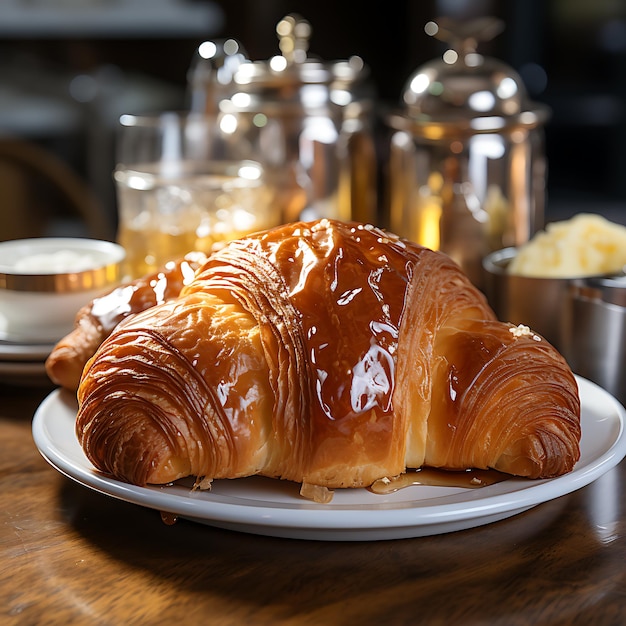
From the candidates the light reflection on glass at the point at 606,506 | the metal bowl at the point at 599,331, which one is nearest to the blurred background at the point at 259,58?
the metal bowl at the point at 599,331

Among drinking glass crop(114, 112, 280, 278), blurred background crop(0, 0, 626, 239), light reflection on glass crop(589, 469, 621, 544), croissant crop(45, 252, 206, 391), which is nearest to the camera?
light reflection on glass crop(589, 469, 621, 544)

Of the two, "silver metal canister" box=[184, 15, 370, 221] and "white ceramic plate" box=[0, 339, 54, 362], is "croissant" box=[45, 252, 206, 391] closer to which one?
"white ceramic plate" box=[0, 339, 54, 362]

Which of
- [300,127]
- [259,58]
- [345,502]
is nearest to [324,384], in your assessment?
[345,502]

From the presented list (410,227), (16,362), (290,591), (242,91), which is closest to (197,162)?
(242,91)

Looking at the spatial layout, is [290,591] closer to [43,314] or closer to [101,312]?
[101,312]

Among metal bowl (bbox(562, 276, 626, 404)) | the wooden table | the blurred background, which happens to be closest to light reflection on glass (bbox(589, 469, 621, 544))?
the wooden table

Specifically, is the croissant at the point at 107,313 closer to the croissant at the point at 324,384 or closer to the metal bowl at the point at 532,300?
the croissant at the point at 324,384
